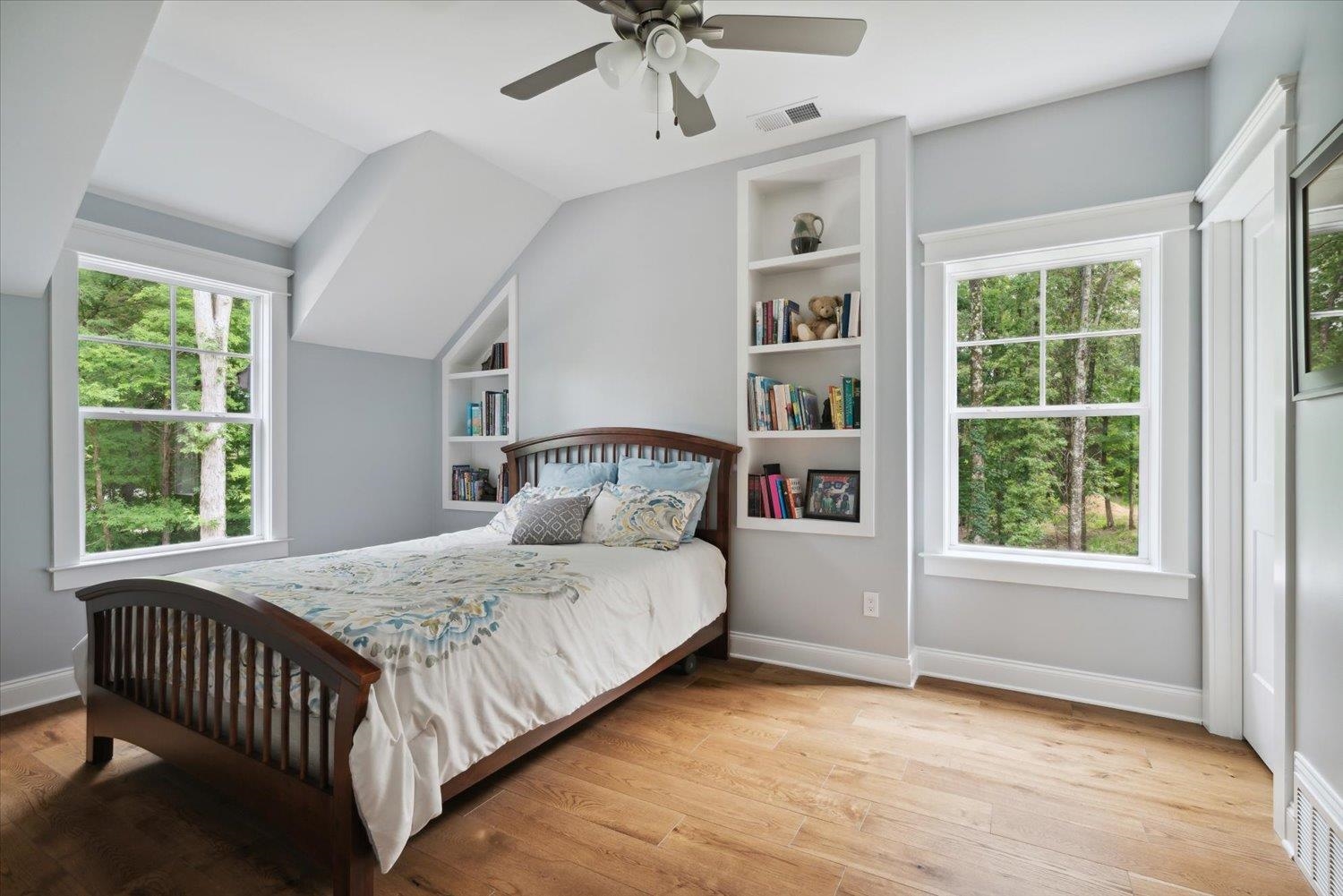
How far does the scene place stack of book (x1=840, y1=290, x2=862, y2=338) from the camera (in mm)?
3137

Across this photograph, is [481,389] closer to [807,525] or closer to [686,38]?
[807,525]

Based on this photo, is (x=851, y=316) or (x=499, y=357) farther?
(x=499, y=357)

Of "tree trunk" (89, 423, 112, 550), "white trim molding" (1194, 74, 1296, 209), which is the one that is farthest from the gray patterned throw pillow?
"white trim molding" (1194, 74, 1296, 209)

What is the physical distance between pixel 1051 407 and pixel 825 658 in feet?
5.34

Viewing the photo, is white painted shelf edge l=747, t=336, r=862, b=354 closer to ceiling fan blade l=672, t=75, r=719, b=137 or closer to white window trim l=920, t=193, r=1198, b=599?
white window trim l=920, t=193, r=1198, b=599

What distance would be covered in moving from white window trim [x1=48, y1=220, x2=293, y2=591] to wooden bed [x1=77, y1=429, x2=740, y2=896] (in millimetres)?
1061

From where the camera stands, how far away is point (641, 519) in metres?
3.07

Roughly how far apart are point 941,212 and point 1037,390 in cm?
99

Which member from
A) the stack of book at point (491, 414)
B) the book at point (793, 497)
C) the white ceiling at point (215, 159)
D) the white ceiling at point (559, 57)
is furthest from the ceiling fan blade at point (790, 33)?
the stack of book at point (491, 414)

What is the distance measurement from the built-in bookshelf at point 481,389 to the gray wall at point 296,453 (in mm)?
174

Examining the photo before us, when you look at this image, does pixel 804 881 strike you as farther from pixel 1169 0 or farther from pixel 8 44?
pixel 8 44

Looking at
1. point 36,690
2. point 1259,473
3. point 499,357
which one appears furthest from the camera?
point 499,357

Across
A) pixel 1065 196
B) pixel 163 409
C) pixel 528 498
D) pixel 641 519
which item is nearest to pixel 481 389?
pixel 528 498

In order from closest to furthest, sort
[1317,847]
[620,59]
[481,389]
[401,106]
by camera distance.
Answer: [1317,847] → [620,59] → [401,106] → [481,389]
